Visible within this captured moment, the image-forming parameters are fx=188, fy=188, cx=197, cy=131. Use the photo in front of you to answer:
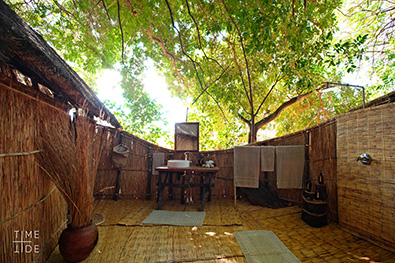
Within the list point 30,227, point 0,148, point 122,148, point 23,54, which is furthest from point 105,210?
point 23,54

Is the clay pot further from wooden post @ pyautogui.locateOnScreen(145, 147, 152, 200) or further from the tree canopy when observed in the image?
wooden post @ pyautogui.locateOnScreen(145, 147, 152, 200)

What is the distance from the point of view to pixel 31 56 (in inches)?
52.9

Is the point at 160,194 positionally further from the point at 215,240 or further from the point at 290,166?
the point at 290,166

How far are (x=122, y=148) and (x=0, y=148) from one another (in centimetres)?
292

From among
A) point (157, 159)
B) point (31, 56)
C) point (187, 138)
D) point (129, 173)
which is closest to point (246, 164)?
point (187, 138)

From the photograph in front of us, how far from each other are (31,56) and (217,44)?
3.92 metres

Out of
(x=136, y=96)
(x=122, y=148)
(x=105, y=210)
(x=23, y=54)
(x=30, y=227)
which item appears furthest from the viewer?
(x=136, y=96)

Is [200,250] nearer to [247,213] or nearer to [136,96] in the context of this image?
[247,213]

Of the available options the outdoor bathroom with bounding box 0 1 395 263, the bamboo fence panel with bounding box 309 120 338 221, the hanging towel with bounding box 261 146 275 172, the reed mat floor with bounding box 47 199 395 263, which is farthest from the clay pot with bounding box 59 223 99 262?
the bamboo fence panel with bounding box 309 120 338 221

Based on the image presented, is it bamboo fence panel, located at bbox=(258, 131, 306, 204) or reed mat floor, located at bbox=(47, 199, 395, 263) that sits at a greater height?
bamboo fence panel, located at bbox=(258, 131, 306, 204)

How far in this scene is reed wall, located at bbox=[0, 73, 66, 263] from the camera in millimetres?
1343

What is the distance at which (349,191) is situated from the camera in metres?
2.48

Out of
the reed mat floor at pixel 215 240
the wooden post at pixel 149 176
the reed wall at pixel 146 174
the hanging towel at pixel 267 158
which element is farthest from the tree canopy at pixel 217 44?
the reed mat floor at pixel 215 240

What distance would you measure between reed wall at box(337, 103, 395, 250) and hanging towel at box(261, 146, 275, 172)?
3.79 feet
